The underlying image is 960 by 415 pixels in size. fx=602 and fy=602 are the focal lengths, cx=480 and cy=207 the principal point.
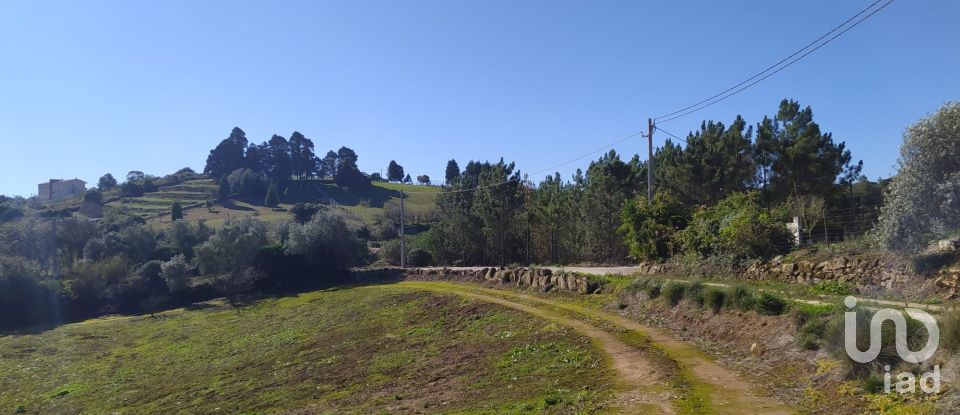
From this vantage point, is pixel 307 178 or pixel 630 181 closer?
pixel 630 181

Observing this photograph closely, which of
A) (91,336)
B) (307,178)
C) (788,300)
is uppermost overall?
(307,178)

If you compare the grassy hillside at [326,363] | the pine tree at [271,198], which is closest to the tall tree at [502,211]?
the grassy hillside at [326,363]

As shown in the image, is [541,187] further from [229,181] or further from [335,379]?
[229,181]

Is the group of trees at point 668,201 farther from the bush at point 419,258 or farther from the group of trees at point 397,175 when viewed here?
the group of trees at point 397,175

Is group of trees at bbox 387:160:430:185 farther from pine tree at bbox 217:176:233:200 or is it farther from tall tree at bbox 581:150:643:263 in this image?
tall tree at bbox 581:150:643:263

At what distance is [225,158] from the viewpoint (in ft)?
488

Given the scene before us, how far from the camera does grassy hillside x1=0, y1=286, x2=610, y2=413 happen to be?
516 inches

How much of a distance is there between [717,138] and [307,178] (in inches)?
4956

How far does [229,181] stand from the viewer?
418ft

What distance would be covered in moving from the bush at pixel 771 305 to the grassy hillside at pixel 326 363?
4.03m

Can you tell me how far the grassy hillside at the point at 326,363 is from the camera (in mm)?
13117

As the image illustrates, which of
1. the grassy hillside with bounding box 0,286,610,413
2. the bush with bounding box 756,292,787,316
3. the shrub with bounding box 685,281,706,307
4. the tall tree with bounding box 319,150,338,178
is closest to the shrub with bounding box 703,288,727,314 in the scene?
the shrub with bounding box 685,281,706,307

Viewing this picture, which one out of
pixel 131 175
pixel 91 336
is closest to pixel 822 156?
pixel 91 336

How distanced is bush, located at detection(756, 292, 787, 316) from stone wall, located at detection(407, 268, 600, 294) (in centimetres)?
1079
